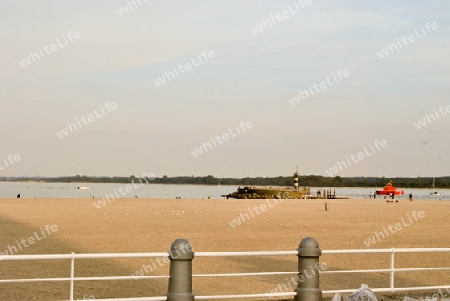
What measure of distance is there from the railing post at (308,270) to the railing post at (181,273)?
160 cm

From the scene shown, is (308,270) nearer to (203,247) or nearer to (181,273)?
(181,273)

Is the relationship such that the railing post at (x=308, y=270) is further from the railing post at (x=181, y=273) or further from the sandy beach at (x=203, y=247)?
the sandy beach at (x=203, y=247)

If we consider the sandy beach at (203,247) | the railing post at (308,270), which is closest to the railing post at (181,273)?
the railing post at (308,270)

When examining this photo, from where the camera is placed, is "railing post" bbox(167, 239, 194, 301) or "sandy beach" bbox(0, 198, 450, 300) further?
"sandy beach" bbox(0, 198, 450, 300)

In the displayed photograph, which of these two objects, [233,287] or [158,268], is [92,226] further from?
[233,287]

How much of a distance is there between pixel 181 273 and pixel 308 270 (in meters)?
1.79

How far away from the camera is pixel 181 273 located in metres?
8.60

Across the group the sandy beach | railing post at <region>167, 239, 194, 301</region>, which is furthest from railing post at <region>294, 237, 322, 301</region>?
the sandy beach

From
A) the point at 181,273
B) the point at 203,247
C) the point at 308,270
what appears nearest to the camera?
the point at 181,273

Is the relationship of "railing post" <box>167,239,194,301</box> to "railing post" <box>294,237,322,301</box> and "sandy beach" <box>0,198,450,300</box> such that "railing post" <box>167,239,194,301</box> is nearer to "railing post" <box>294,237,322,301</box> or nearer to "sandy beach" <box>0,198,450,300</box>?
"railing post" <box>294,237,322,301</box>

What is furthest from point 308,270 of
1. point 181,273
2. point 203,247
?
point 203,247

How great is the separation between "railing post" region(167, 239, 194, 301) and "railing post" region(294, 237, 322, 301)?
5.25 ft

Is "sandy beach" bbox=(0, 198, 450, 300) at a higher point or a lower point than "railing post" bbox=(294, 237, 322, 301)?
higher

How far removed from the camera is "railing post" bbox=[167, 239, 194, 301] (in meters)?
8.51
